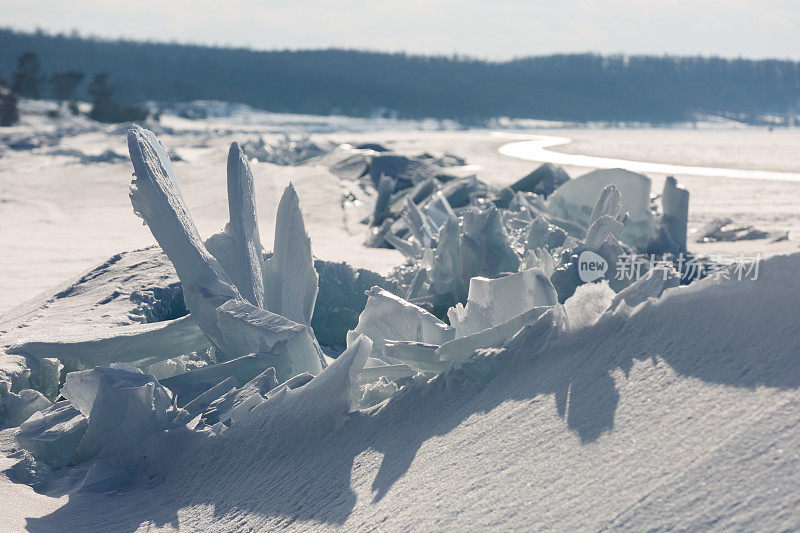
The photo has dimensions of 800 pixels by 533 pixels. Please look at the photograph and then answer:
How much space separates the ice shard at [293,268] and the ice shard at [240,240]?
2.6 inches

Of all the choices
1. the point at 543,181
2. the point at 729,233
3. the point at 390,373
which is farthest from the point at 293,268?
the point at 543,181

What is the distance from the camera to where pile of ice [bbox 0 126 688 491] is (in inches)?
66.6

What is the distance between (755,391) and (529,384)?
15.9 inches

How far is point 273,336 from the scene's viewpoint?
2.00 metres

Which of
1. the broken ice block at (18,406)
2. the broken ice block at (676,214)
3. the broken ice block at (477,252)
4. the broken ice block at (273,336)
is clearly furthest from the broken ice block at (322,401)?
the broken ice block at (676,214)

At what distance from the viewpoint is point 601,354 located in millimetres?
1431

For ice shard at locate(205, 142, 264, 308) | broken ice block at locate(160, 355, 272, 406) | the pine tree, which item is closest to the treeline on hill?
the pine tree

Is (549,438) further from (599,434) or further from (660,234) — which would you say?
(660,234)

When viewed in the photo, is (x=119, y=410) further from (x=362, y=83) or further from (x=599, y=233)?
(x=362, y=83)

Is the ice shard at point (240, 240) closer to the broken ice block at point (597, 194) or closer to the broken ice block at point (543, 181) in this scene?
the broken ice block at point (597, 194)

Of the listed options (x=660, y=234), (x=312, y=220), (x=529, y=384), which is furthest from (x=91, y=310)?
(x=312, y=220)

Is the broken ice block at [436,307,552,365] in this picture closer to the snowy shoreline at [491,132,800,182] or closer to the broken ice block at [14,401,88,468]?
the broken ice block at [14,401,88,468]

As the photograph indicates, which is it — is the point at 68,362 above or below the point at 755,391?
below

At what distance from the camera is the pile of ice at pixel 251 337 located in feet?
5.55
